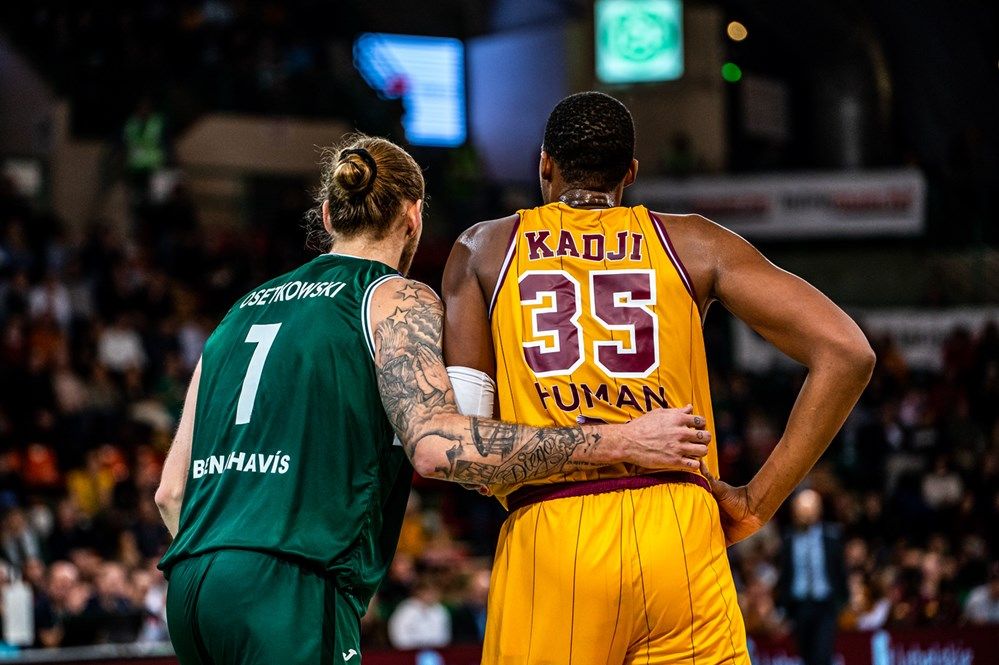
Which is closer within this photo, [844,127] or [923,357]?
[923,357]

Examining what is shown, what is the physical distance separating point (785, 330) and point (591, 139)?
28.5 inches

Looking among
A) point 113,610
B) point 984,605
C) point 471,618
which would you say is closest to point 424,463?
point 113,610

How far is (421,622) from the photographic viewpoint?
41.5 ft

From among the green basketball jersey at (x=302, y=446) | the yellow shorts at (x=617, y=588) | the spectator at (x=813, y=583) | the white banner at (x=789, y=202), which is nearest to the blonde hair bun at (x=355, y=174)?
the green basketball jersey at (x=302, y=446)

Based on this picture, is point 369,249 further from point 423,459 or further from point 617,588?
point 617,588

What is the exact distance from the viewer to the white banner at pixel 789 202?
2202 cm

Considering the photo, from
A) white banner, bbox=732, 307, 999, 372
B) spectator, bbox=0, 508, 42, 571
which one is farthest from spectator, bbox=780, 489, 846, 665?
white banner, bbox=732, 307, 999, 372

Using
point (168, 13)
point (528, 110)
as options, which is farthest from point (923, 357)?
point (168, 13)

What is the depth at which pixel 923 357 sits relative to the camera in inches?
801

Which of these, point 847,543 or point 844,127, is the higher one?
point 844,127

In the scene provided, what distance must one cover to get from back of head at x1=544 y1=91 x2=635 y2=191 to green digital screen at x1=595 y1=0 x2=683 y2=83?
777 inches

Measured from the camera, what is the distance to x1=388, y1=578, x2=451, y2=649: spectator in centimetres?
1259

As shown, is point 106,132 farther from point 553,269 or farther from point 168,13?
point 553,269

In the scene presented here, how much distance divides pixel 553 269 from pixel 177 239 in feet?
47.4
